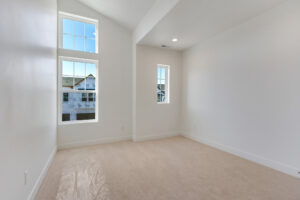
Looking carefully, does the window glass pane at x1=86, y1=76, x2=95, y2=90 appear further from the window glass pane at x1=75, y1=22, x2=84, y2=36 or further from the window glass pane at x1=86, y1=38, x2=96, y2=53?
the window glass pane at x1=75, y1=22, x2=84, y2=36

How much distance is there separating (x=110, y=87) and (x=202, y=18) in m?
2.60

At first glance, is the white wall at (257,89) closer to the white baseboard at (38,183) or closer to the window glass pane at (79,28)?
the window glass pane at (79,28)

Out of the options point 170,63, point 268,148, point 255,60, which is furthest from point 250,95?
point 170,63

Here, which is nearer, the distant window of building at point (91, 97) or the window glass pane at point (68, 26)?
the window glass pane at point (68, 26)

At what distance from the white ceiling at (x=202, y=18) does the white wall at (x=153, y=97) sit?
1.80 feet

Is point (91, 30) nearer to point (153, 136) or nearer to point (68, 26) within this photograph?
point (68, 26)

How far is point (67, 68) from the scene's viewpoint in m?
3.39

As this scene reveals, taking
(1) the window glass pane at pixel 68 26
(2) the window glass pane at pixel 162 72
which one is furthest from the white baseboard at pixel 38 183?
(2) the window glass pane at pixel 162 72

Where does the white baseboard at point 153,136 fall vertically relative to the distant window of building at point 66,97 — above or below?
below

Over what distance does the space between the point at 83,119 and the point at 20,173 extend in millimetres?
2238

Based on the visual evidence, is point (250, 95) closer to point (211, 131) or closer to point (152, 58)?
point (211, 131)

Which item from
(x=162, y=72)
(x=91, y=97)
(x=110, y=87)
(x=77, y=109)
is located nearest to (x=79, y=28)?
(x=110, y=87)

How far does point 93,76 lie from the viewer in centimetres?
366

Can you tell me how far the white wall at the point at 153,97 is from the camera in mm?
3826
